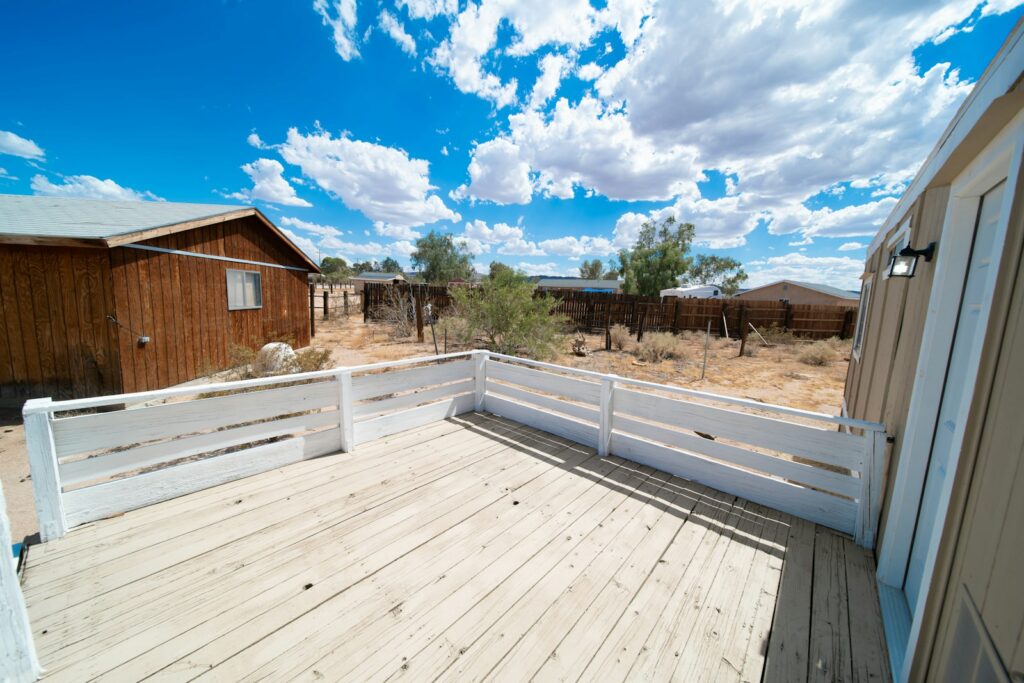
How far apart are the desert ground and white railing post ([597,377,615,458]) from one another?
4.55 m

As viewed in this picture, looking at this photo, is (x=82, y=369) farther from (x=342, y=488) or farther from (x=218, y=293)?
(x=342, y=488)

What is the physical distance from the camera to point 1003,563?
889 millimetres

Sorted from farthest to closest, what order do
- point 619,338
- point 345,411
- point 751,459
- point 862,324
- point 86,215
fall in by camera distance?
1. point 619,338
2. point 86,215
3. point 862,324
4. point 345,411
5. point 751,459

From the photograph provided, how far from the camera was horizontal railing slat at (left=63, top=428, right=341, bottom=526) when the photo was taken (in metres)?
2.22

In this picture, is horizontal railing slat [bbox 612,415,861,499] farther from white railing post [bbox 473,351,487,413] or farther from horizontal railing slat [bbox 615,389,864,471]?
white railing post [bbox 473,351,487,413]

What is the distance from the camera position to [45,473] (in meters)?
2.03

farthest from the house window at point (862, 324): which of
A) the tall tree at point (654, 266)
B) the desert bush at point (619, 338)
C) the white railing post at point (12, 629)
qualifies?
the tall tree at point (654, 266)

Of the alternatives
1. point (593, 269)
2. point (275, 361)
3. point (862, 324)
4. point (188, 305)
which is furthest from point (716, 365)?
point (593, 269)

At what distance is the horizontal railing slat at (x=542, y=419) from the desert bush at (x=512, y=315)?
136 inches

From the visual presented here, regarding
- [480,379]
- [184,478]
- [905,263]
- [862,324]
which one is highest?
[905,263]

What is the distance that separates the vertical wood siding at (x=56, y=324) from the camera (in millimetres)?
5098

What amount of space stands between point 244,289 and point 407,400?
663 cm

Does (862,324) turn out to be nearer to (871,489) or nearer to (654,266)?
(871,489)

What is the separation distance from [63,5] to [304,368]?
6420 mm
